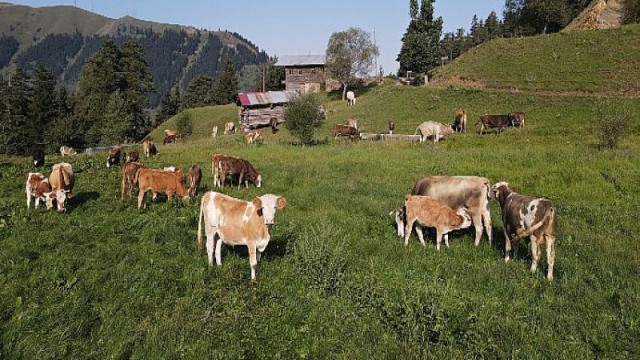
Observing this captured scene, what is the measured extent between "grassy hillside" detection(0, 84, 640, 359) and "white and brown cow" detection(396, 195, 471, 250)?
1.49ft

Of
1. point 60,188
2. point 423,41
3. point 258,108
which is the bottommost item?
point 60,188

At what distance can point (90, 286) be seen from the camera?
28.9 ft

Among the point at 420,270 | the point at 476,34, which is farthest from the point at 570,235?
the point at 476,34

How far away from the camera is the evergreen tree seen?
2260 inches

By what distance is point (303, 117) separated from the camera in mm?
32781

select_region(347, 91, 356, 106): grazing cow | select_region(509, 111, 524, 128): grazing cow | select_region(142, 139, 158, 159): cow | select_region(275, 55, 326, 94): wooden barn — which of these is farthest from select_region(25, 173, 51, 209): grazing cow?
select_region(275, 55, 326, 94): wooden barn

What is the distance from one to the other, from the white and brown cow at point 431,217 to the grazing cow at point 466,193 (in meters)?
0.53

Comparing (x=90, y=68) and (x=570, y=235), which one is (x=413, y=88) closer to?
(x=570, y=235)

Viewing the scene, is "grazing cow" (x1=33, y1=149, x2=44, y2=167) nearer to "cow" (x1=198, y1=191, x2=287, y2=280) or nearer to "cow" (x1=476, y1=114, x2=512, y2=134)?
"cow" (x1=198, y1=191, x2=287, y2=280)

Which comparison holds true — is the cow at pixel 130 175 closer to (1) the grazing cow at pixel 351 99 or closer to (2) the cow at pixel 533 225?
(2) the cow at pixel 533 225

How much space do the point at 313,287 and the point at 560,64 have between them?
4374 centimetres

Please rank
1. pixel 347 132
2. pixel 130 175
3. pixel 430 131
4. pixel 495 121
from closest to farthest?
pixel 130 175, pixel 430 131, pixel 495 121, pixel 347 132

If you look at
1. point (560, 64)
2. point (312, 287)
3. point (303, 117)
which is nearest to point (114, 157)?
point (303, 117)

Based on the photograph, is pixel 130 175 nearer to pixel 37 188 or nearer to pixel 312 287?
pixel 37 188
